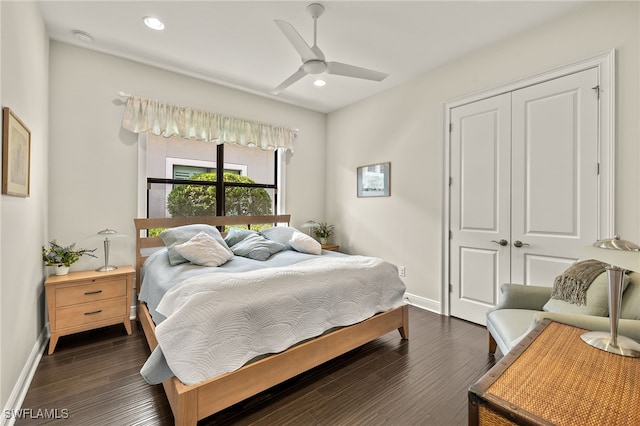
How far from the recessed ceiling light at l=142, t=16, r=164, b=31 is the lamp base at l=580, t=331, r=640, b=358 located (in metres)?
3.70

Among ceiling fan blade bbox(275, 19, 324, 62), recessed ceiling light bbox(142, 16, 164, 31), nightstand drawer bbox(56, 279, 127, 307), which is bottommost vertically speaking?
nightstand drawer bbox(56, 279, 127, 307)

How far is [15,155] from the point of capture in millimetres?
1757

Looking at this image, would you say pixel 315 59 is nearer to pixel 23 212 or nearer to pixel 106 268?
pixel 23 212

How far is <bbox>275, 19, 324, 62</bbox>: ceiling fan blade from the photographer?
2037 millimetres

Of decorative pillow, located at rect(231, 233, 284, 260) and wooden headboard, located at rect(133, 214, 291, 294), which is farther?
wooden headboard, located at rect(133, 214, 291, 294)

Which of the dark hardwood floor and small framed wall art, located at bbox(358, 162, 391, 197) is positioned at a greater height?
small framed wall art, located at bbox(358, 162, 391, 197)

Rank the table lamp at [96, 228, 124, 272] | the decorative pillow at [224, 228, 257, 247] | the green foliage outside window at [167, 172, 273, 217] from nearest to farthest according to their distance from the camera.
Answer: the table lamp at [96, 228, 124, 272]
the decorative pillow at [224, 228, 257, 247]
the green foliage outside window at [167, 172, 273, 217]

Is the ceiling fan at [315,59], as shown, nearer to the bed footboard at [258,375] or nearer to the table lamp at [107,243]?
the bed footboard at [258,375]

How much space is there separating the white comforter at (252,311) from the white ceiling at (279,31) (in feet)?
7.14

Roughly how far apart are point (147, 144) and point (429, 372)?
3705 millimetres

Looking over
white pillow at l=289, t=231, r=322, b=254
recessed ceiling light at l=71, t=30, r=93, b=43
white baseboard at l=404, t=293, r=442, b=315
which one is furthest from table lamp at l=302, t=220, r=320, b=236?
recessed ceiling light at l=71, t=30, r=93, b=43

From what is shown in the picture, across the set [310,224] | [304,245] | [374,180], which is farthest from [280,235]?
[374,180]

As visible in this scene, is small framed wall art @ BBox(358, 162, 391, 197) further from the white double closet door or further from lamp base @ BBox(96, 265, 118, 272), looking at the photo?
lamp base @ BBox(96, 265, 118, 272)

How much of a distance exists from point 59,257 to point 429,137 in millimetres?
4045
